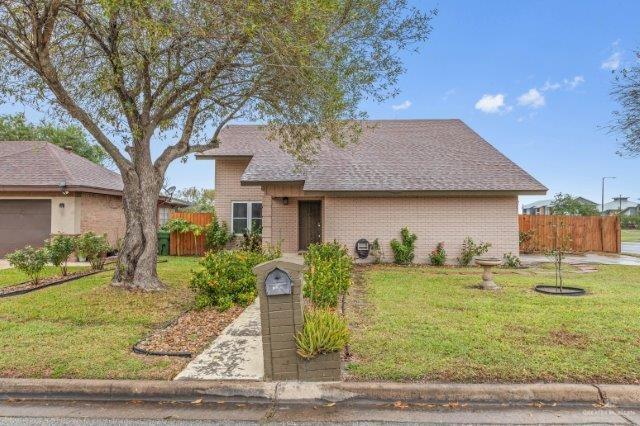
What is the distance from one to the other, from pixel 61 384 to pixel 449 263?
11637 mm

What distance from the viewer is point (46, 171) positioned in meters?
15.1

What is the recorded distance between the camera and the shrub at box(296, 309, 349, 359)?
3959 mm

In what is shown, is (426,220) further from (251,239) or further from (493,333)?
(493,333)

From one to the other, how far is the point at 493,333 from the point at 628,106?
1125cm

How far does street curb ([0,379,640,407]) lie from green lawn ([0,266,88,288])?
7.21m

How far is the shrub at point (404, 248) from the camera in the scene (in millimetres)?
13102

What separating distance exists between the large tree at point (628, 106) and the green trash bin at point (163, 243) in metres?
17.0

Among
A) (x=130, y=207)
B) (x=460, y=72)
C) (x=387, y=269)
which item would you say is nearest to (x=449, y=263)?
(x=387, y=269)

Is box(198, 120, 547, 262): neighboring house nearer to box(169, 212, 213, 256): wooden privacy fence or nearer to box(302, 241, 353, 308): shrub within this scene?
box(169, 212, 213, 256): wooden privacy fence

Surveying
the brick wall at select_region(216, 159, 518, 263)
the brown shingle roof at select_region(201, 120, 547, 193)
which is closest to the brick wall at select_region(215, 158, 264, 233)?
the brown shingle roof at select_region(201, 120, 547, 193)

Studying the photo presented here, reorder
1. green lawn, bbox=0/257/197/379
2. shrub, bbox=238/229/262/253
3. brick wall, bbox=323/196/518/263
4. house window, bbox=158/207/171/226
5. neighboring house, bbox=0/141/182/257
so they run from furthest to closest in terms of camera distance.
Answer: house window, bbox=158/207/171/226, shrub, bbox=238/229/262/253, neighboring house, bbox=0/141/182/257, brick wall, bbox=323/196/518/263, green lawn, bbox=0/257/197/379

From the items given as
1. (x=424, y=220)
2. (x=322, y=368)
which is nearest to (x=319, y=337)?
(x=322, y=368)

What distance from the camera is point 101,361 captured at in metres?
4.49

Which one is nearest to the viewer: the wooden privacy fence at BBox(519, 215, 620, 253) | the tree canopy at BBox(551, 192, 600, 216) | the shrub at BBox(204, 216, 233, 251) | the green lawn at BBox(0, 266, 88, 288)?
the green lawn at BBox(0, 266, 88, 288)
